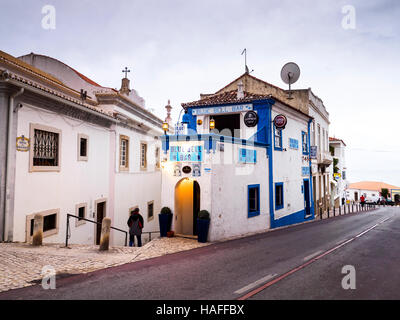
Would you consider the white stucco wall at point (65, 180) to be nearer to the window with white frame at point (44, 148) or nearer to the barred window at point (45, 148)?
the window with white frame at point (44, 148)

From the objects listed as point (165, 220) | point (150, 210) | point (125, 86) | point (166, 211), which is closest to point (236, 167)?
point (166, 211)

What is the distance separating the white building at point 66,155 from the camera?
28.7 feet

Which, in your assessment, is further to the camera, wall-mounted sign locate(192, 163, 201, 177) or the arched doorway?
the arched doorway

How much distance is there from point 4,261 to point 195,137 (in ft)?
25.3

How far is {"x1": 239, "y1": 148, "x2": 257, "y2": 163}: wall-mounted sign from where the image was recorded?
43.0ft

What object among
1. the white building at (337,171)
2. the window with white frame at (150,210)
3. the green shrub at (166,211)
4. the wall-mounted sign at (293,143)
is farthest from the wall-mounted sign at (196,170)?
the white building at (337,171)

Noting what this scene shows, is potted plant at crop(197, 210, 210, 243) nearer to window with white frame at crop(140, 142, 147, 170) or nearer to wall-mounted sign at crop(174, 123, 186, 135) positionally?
wall-mounted sign at crop(174, 123, 186, 135)

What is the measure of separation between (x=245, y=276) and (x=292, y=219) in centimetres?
1347

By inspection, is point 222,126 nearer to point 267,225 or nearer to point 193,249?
point 267,225

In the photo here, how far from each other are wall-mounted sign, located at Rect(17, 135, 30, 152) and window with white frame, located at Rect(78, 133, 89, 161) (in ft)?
9.69

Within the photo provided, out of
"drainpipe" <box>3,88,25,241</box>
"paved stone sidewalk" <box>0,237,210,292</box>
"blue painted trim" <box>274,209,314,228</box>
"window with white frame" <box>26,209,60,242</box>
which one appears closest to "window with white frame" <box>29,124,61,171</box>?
"drainpipe" <box>3,88,25,241</box>

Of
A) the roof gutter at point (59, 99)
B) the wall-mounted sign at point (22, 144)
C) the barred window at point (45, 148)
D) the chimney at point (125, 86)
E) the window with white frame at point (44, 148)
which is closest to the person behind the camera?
the roof gutter at point (59, 99)

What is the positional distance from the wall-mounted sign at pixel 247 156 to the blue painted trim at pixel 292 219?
4.68m

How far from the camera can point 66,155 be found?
11.3 m
